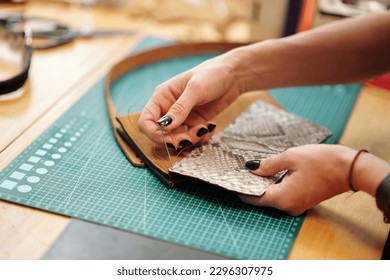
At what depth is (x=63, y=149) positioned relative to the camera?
1014 mm

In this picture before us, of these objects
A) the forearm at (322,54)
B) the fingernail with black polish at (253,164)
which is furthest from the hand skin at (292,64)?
the fingernail with black polish at (253,164)

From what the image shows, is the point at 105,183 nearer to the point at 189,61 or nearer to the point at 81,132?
the point at 81,132

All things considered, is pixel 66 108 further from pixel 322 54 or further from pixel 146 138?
pixel 322 54

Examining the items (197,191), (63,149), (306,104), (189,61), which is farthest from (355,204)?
(189,61)

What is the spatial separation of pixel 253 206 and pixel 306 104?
0.45m

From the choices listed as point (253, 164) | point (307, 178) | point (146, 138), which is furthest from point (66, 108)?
point (307, 178)

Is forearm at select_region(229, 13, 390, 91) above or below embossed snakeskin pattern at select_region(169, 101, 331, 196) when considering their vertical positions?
above

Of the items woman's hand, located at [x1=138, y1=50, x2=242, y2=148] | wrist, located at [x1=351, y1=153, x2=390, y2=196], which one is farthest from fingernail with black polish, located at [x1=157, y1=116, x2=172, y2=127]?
wrist, located at [x1=351, y1=153, x2=390, y2=196]

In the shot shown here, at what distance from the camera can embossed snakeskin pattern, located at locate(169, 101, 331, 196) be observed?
0.89 m

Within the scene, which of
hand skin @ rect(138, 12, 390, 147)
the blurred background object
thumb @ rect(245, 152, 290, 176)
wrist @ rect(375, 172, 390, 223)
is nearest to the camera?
wrist @ rect(375, 172, 390, 223)

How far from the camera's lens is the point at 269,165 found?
34.9 inches

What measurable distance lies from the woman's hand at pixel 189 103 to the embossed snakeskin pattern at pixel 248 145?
A: 0.13ft

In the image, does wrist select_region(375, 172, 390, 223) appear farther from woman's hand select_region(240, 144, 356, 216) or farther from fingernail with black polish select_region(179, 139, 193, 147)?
fingernail with black polish select_region(179, 139, 193, 147)
